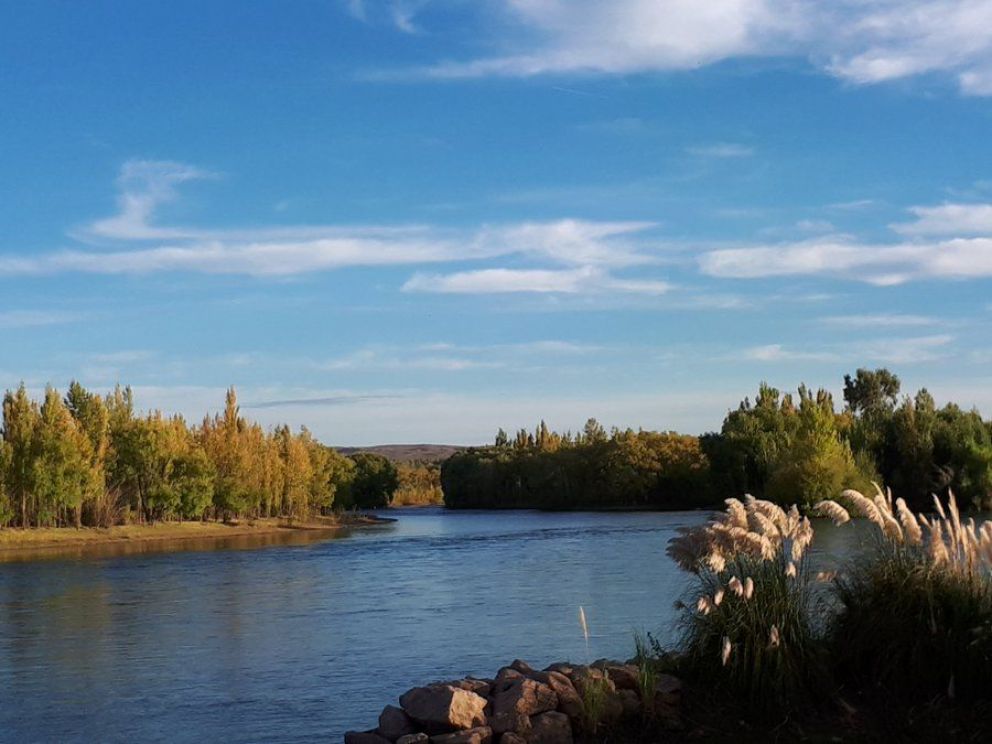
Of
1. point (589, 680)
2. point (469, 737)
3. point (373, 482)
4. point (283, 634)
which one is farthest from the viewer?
point (373, 482)

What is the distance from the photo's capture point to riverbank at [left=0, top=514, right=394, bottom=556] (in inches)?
2817

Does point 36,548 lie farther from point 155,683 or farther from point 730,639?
point 730,639

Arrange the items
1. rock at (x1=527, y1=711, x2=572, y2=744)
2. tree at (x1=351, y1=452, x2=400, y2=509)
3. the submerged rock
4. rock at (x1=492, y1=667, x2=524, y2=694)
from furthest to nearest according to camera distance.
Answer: tree at (x1=351, y1=452, x2=400, y2=509), rock at (x1=492, y1=667, x2=524, y2=694), the submerged rock, rock at (x1=527, y1=711, x2=572, y2=744)

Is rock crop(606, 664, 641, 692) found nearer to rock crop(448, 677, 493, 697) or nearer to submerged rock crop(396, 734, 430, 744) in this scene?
rock crop(448, 677, 493, 697)

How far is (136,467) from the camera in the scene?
86.2 m

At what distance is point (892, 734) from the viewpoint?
34.5 ft

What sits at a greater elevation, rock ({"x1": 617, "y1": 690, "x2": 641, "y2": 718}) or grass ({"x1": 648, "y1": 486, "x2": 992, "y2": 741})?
grass ({"x1": 648, "y1": 486, "x2": 992, "y2": 741})

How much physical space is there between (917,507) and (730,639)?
80794 mm

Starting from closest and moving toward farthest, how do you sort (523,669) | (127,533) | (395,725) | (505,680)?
(395,725)
(505,680)
(523,669)
(127,533)

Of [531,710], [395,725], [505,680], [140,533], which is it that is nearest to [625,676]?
[531,710]

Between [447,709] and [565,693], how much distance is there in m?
1.19

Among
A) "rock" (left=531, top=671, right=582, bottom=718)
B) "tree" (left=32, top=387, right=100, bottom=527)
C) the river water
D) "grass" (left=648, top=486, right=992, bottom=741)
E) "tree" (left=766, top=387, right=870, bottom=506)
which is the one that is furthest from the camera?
"tree" (left=766, top=387, right=870, bottom=506)

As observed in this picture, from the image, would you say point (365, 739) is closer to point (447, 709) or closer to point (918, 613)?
point (447, 709)

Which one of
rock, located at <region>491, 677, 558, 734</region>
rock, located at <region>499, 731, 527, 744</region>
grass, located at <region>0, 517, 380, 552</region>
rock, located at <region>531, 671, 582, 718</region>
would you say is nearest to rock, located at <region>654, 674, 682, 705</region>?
rock, located at <region>531, 671, 582, 718</region>
